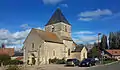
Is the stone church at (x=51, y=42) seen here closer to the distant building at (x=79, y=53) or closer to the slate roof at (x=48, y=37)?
the slate roof at (x=48, y=37)

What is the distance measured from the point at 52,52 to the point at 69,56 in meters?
9.06

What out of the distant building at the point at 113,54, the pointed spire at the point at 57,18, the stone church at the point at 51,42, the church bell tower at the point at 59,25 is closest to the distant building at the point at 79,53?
the stone church at the point at 51,42

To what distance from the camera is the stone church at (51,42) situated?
48406 millimetres

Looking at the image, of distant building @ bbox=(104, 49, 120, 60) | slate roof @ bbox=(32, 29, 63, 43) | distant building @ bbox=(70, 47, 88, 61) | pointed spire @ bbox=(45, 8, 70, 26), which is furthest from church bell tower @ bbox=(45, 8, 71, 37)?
distant building @ bbox=(104, 49, 120, 60)

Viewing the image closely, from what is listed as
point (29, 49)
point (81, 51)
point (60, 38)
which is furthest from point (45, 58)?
point (81, 51)

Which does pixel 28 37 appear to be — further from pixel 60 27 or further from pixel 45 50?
pixel 60 27

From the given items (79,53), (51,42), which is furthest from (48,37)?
(79,53)

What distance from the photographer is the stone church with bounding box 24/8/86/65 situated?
159 ft

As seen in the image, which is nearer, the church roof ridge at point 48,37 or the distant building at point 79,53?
the church roof ridge at point 48,37

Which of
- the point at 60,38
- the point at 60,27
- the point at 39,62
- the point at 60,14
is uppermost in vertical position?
the point at 60,14

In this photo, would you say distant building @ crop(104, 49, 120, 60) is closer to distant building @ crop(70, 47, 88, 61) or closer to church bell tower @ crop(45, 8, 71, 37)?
distant building @ crop(70, 47, 88, 61)

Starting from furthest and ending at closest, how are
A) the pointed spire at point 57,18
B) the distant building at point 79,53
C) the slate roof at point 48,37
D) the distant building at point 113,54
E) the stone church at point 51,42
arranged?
1. the distant building at point 113,54
2. the pointed spire at point 57,18
3. the distant building at point 79,53
4. the slate roof at point 48,37
5. the stone church at point 51,42

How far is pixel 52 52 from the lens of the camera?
5050 centimetres

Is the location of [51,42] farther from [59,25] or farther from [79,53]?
[79,53]
